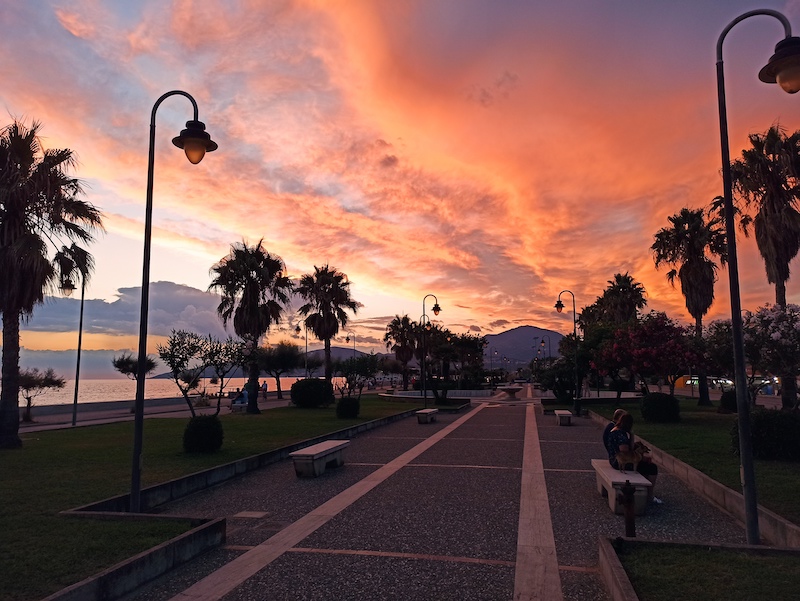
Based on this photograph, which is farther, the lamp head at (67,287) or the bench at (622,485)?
the lamp head at (67,287)

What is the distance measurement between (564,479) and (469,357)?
195 feet

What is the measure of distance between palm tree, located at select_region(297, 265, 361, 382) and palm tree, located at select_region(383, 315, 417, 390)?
35007 mm

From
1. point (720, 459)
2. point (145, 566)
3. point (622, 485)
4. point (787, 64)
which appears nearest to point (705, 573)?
point (622, 485)

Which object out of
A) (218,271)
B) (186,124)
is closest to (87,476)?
(186,124)

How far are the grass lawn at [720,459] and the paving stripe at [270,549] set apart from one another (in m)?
6.95

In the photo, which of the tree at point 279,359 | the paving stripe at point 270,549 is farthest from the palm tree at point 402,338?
the paving stripe at point 270,549

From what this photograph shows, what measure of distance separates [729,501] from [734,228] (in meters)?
5.09

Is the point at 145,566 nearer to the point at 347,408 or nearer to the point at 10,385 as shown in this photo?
the point at 10,385

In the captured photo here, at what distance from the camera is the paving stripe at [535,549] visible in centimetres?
591

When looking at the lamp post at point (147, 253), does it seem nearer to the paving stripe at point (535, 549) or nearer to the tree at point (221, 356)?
the paving stripe at point (535, 549)

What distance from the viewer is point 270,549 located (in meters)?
7.31

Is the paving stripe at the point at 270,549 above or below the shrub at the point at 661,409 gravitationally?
below

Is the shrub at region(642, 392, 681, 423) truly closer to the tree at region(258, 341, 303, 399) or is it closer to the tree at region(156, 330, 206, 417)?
the tree at region(156, 330, 206, 417)

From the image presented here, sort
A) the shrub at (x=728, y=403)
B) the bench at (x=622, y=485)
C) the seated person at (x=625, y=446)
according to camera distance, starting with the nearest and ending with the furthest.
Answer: the bench at (x=622, y=485) → the seated person at (x=625, y=446) → the shrub at (x=728, y=403)
